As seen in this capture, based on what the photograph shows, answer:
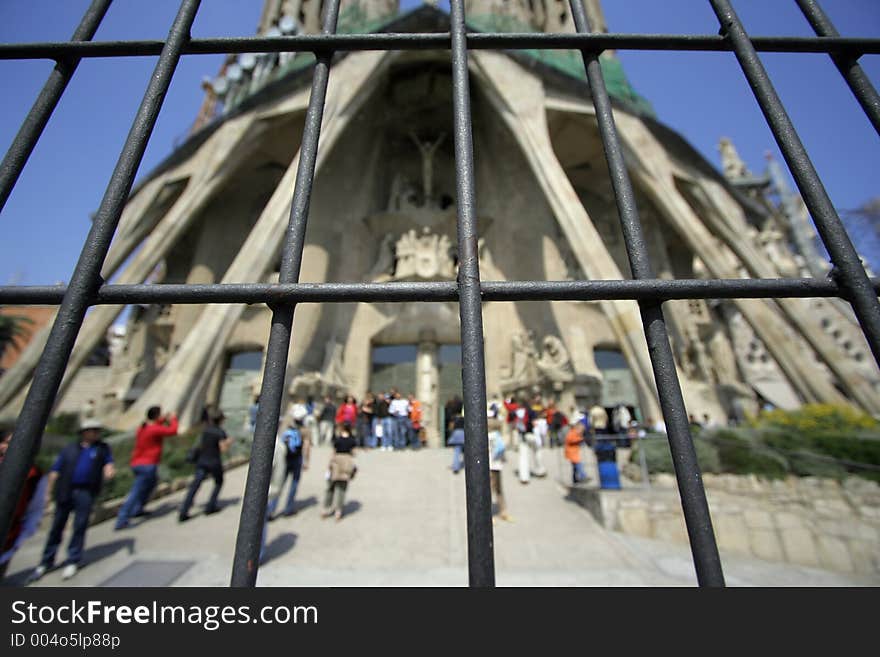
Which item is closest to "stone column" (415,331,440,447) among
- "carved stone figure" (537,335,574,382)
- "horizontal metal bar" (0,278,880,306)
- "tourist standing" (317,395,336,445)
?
"carved stone figure" (537,335,574,382)

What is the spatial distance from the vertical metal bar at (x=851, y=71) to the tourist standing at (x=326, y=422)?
10.3 meters

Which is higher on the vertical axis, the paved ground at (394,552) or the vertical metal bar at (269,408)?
the vertical metal bar at (269,408)

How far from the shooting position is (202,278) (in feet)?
50.4

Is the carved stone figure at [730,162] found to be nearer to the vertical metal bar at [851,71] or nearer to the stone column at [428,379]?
the stone column at [428,379]

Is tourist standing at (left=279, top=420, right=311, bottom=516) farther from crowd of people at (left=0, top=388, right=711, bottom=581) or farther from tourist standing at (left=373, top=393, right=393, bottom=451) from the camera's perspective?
tourist standing at (left=373, top=393, right=393, bottom=451)

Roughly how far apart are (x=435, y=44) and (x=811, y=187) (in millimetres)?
994

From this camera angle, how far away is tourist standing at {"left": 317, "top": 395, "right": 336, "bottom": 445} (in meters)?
10.3

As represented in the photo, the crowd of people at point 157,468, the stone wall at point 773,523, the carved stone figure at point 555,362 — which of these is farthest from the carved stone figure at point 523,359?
the stone wall at point 773,523

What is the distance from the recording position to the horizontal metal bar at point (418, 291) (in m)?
0.82

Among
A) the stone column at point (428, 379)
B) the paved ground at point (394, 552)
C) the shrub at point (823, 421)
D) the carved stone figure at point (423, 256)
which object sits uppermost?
the carved stone figure at point (423, 256)

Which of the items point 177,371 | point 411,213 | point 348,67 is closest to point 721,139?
point 411,213

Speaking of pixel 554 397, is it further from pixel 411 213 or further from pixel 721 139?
pixel 721 139

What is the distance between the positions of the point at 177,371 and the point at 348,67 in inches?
409
